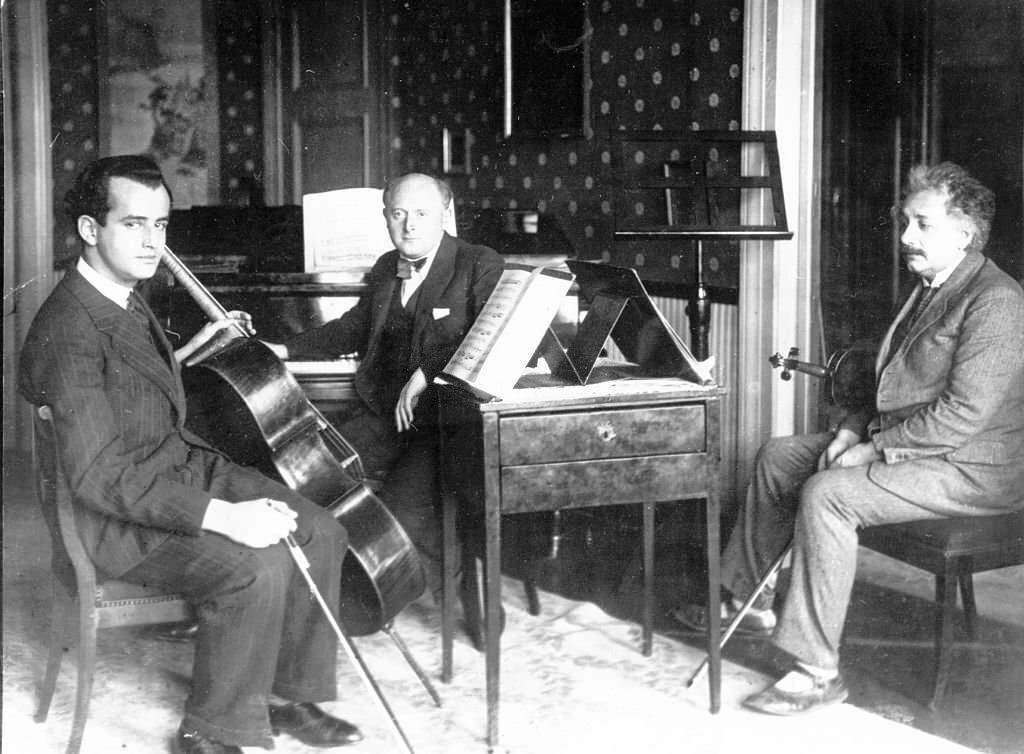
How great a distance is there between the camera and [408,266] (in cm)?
362

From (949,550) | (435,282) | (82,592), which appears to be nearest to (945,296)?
(949,550)

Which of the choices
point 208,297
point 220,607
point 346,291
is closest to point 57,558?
point 220,607

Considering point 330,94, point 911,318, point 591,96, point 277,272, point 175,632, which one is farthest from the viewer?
point 330,94

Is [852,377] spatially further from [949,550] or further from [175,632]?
[175,632]

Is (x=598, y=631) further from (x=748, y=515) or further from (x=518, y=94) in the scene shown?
(x=518, y=94)

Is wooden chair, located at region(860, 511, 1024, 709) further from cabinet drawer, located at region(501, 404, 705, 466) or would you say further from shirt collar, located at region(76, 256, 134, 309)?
shirt collar, located at region(76, 256, 134, 309)

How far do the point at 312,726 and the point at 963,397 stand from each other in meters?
1.89

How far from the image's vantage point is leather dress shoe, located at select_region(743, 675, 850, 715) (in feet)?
9.57

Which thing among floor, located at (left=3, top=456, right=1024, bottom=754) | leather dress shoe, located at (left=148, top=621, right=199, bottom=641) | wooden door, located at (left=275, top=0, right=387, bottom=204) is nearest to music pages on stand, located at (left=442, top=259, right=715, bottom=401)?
floor, located at (left=3, top=456, right=1024, bottom=754)

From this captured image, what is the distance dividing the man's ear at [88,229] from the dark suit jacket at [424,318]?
1.16 m

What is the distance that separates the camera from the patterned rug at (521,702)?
278cm

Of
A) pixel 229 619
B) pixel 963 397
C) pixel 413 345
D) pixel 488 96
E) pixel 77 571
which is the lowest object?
pixel 229 619

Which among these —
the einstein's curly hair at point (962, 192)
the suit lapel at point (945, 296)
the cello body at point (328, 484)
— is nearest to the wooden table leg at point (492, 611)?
the cello body at point (328, 484)

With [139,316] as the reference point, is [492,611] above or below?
below
